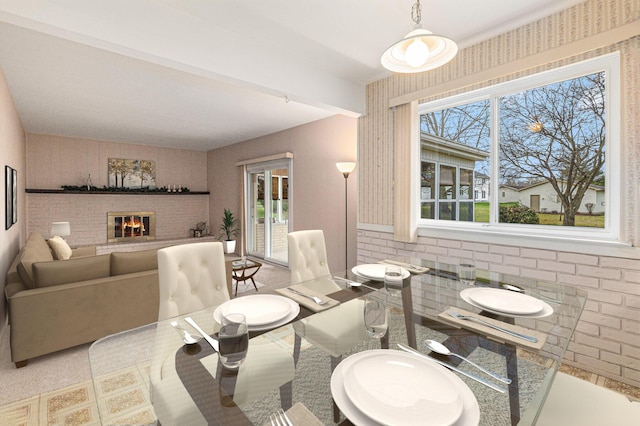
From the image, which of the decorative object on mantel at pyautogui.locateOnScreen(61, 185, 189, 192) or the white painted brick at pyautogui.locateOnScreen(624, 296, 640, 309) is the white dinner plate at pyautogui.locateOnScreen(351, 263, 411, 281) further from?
the decorative object on mantel at pyautogui.locateOnScreen(61, 185, 189, 192)

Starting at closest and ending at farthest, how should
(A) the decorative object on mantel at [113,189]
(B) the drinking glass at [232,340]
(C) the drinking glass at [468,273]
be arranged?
(B) the drinking glass at [232,340] < (C) the drinking glass at [468,273] < (A) the decorative object on mantel at [113,189]

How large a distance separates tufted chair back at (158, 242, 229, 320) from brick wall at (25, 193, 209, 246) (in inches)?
233

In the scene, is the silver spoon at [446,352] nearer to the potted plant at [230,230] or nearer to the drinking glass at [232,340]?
the drinking glass at [232,340]

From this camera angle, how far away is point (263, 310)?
1273 mm

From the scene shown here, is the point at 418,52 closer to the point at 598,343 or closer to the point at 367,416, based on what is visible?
the point at 367,416

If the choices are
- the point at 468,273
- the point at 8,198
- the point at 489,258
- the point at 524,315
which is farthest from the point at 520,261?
the point at 8,198

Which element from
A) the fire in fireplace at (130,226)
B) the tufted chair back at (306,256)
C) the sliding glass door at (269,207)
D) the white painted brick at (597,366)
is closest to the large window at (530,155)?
the white painted brick at (597,366)

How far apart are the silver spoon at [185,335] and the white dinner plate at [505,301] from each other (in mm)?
1231

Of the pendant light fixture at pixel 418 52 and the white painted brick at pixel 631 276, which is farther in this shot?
the white painted brick at pixel 631 276

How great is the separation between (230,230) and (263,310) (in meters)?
5.53

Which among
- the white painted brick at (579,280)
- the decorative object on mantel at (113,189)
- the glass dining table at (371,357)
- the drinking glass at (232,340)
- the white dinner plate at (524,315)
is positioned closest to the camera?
the glass dining table at (371,357)

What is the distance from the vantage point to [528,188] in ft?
8.27

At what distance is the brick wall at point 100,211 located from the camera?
5586 millimetres

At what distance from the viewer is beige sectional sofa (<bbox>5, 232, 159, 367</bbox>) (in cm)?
214
